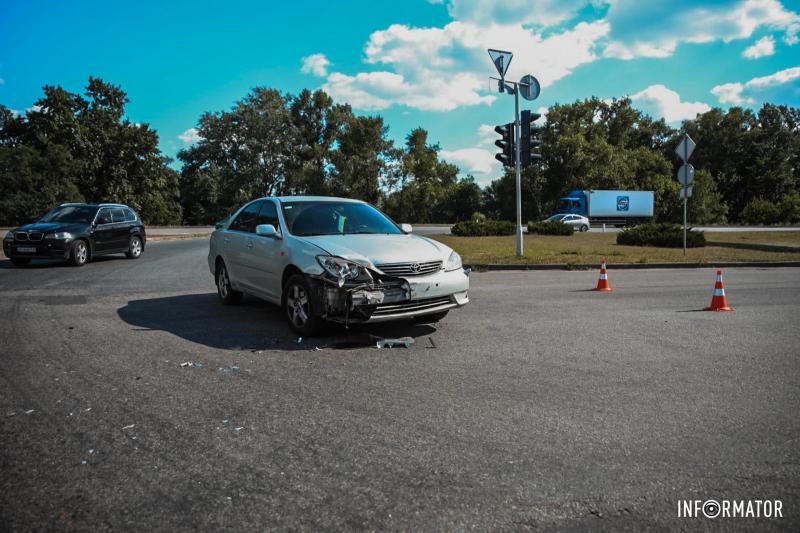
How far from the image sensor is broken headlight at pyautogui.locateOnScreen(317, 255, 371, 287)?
5.62 metres

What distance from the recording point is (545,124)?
6812 centimetres

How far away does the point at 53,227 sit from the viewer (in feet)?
46.8

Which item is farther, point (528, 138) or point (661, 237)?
point (661, 237)

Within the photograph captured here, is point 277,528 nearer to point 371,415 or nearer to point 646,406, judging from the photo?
point 371,415

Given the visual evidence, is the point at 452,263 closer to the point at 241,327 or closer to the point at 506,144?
the point at 241,327

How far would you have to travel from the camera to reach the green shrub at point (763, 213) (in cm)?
5262

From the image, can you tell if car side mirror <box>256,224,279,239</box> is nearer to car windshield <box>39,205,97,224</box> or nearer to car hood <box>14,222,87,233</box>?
car hood <box>14,222,87,233</box>

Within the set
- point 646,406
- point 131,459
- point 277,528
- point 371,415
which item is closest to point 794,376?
point 646,406

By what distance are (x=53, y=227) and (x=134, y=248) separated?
2.84m

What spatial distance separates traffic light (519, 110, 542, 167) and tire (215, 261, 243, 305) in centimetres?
952

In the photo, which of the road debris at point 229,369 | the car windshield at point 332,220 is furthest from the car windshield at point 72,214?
the road debris at point 229,369

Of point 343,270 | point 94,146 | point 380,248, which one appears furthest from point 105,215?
point 94,146

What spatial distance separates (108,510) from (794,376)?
5.12 m

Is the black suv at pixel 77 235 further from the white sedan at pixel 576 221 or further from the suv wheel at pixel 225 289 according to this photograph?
the white sedan at pixel 576 221
